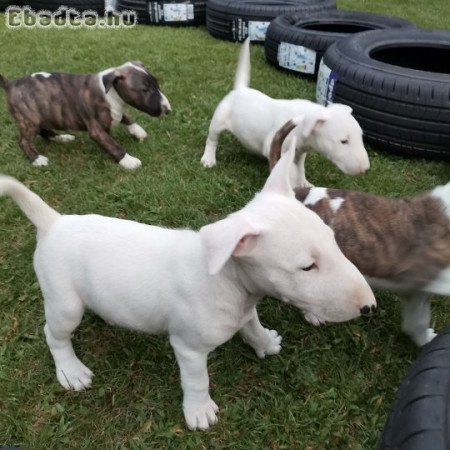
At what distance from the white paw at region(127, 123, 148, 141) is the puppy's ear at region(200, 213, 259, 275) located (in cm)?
335

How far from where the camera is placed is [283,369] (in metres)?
2.67

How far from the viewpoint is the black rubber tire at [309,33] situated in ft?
19.5

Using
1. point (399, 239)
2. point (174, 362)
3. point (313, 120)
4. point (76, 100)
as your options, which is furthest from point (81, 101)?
point (399, 239)

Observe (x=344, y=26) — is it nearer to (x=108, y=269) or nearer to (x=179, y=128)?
(x=179, y=128)

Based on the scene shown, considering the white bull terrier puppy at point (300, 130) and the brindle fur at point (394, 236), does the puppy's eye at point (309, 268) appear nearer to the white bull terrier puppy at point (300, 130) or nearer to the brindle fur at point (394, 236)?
the brindle fur at point (394, 236)

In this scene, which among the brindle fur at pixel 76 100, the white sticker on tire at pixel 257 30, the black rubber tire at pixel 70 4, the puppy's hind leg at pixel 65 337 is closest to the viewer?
the puppy's hind leg at pixel 65 337

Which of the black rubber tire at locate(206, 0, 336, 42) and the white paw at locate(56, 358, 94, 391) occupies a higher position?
the black rubber tire at locate(206, 0, 336, 42)


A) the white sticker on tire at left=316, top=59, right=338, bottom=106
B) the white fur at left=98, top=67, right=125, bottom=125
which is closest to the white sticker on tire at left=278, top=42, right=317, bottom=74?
the white sticker on tire at left=316, top=59, right=338, bottom=106

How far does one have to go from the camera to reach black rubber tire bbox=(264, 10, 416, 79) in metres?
5.95

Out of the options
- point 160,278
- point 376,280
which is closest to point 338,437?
point 376,280

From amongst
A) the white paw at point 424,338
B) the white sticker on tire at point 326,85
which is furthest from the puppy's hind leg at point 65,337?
the white sticker on tire at point 326,85

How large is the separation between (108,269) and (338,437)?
140cm

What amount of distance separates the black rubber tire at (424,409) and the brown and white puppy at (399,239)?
50cm

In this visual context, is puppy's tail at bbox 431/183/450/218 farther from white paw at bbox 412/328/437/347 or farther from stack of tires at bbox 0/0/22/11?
stack of tires at bbox 0/0/22/11
